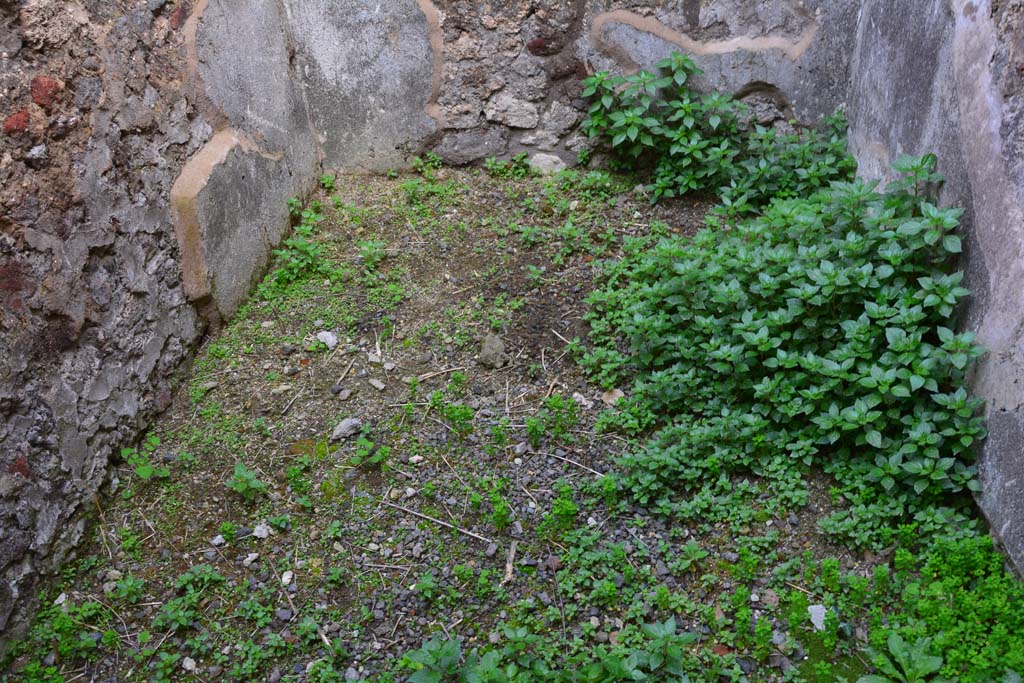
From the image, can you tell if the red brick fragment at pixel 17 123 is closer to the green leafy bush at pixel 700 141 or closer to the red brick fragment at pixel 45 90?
the red brick fragment at pixel 45 90

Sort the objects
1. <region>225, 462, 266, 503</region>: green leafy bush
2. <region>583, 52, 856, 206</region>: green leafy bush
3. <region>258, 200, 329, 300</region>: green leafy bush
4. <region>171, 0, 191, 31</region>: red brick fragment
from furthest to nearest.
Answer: <region>583, 52, 856, 206</region>: green leafy bush
<region>258, 200, 329, 300</region>: green leafy bush
<region>171, 0, 191, 31</region>: red brick fragment
<region>225, 462, 266, 503</region>: green leafy bush

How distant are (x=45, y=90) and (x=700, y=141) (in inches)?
106

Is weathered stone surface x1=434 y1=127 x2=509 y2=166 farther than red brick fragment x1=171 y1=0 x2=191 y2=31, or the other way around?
weathered stone surface x1=434 y1=127 x2=509 y2=166

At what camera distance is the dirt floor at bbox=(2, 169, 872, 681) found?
92.5 inches

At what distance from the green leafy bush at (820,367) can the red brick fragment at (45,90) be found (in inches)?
78.9

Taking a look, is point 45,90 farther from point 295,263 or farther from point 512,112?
point 512,112

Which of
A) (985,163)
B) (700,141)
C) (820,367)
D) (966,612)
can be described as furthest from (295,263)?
(966,612)

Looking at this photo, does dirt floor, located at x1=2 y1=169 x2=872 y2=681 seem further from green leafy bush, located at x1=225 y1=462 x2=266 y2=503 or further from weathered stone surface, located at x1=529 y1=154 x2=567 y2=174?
weathered stone surface, located at x1=529 y1=154 x2=567 y2=174

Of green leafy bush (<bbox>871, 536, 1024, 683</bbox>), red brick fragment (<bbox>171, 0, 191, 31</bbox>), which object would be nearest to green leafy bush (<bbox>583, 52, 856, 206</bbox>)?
red brick fragment (<bbox>171, 0, 191, 31</bbox>)

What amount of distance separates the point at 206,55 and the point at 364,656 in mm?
2390

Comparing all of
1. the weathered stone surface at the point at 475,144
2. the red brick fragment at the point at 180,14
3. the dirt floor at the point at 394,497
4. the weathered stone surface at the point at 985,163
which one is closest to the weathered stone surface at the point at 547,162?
the weathered stone surface at the point at 475,144

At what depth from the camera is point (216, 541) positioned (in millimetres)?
2619

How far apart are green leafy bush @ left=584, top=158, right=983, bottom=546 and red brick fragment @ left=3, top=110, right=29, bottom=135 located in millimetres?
2013

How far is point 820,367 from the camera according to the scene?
2.62 metres
